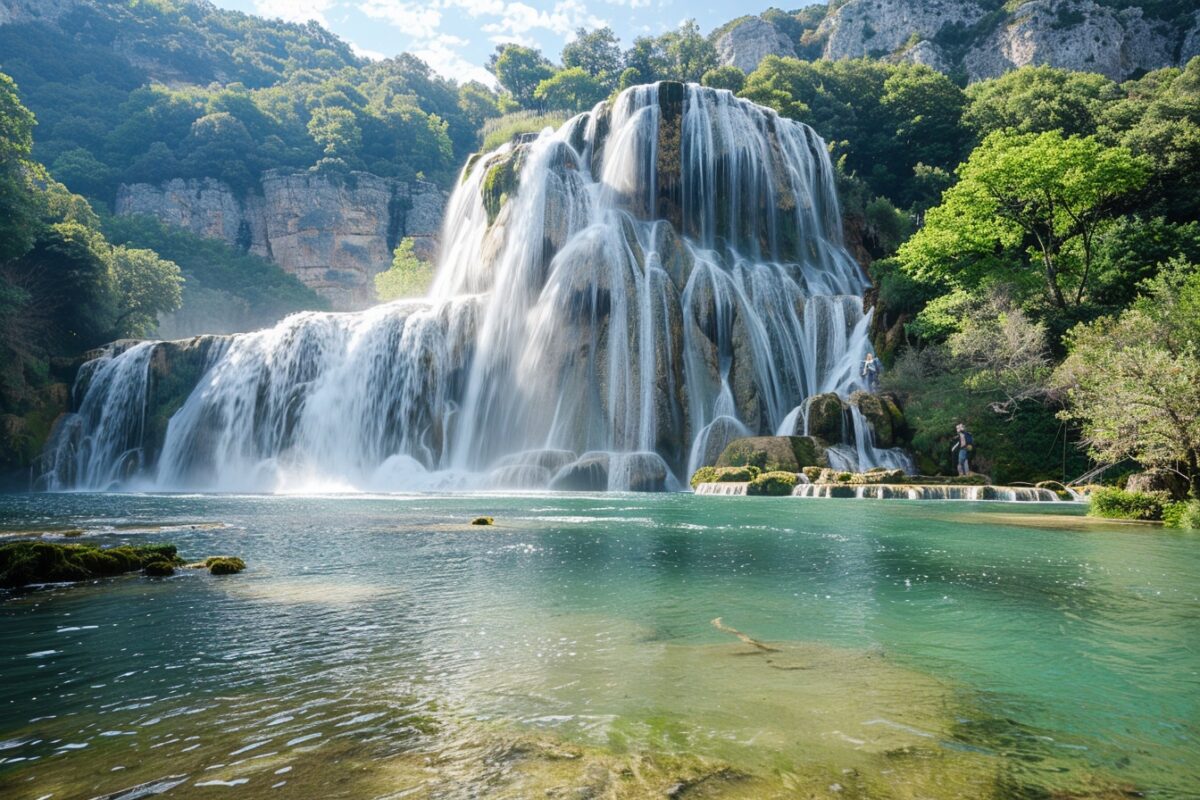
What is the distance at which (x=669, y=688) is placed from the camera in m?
4.40

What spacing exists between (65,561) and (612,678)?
7.80 metres

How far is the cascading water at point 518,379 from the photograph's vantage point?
110 feet

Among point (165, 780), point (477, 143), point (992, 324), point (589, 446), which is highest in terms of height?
point (477, 143)

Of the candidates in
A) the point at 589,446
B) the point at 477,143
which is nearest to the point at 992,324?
the point at 589,446

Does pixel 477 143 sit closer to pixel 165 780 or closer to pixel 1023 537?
pixel 1023 537

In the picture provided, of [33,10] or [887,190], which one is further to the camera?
[33,10]

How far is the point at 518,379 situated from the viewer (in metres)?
35.5

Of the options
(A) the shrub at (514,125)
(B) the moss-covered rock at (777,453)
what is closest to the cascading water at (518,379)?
(B) the moss-covered rock at (777,453)

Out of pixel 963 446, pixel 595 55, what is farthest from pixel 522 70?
pixel 963 446

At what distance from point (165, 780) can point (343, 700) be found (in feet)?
3.76

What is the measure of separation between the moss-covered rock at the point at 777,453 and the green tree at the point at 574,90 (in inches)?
2817

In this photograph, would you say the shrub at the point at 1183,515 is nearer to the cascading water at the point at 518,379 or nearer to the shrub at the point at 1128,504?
the shrub at the point at 1128,504

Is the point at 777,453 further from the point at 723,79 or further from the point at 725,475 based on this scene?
the point at 723,79

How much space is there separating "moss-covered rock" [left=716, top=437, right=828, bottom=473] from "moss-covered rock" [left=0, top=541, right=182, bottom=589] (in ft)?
72.1
